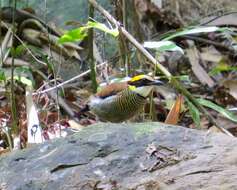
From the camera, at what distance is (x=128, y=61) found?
143 inches

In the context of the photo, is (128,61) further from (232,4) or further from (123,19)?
(232,4)

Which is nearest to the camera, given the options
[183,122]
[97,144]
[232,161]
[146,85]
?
[232,161]

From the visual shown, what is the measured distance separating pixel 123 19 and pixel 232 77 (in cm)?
216

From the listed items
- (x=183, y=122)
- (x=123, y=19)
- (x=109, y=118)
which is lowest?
(x=183, y=122)

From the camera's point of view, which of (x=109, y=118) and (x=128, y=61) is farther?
(x=128, y=61)

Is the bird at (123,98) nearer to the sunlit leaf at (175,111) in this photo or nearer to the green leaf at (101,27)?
the sunlit leaf at (175,111)

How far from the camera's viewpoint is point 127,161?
2293 millimetres

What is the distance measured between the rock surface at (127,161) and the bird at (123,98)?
57 cm

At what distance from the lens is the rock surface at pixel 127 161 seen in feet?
7.06

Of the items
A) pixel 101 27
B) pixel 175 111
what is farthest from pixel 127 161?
pixel 175 111

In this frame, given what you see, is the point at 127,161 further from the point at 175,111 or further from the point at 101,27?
the point at 175,111

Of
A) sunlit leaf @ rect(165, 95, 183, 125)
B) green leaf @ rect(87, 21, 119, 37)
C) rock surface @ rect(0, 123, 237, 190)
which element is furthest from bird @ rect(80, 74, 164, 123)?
rock surface @ rect(0, 123, 237, 190)

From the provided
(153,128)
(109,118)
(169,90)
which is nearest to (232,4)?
(169,90)

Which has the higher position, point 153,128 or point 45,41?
point 45,41
